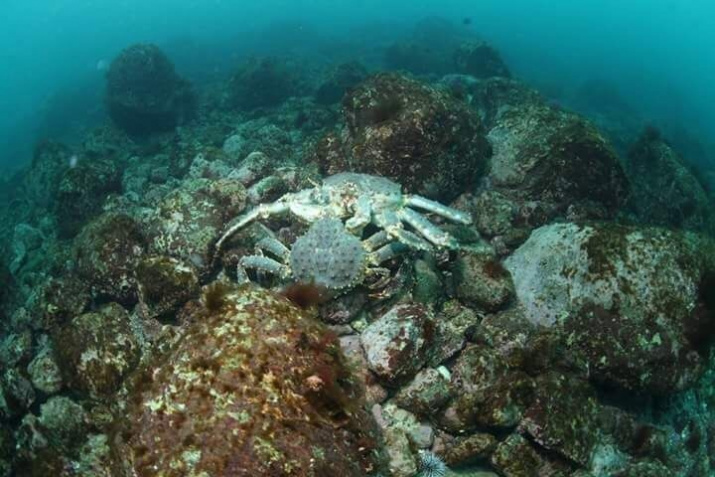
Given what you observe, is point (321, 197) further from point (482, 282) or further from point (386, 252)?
point (482, 282)

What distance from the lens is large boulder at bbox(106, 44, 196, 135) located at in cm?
2306

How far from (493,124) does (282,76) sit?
50.7ft

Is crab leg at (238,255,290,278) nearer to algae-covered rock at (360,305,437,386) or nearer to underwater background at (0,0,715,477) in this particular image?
underwater background at (0,0,715,477)

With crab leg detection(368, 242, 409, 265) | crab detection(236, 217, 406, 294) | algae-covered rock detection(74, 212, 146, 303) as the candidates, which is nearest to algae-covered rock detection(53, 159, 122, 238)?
algae-covered rock detection(74, 212, 146, 303)

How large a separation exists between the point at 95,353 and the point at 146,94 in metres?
19.4

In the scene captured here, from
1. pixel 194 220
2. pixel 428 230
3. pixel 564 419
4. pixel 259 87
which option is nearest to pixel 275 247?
pixel 194 220

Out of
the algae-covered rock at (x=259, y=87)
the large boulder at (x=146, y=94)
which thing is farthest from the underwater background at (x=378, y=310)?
the algae-covered rock at (x=259, y=87)

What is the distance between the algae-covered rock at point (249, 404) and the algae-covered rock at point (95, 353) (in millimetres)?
3120

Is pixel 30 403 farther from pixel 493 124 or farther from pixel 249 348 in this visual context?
pixel 493 124

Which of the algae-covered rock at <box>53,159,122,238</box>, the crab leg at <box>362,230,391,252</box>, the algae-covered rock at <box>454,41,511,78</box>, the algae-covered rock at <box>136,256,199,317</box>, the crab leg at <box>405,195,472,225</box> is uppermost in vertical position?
the crab leg at <box>405,195,472,225</box>

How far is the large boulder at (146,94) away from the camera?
23.1 metres

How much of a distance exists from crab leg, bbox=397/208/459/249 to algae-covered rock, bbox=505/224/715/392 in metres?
2.33

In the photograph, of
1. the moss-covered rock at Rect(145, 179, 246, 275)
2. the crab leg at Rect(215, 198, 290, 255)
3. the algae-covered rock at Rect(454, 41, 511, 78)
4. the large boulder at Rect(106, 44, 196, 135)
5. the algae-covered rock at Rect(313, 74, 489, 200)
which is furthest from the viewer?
the algae-covered rock at Rect(454, 41, 511, 78)

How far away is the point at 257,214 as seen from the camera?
28.9 feet
